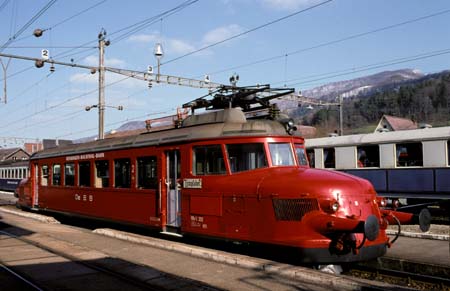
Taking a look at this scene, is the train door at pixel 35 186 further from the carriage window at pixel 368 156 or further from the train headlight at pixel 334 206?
the train headlight at pixel 334 206

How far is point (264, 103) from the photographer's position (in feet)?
37.8

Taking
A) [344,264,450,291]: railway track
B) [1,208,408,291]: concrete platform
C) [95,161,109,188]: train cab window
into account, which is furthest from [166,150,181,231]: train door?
[344,264,450,291]: railway track

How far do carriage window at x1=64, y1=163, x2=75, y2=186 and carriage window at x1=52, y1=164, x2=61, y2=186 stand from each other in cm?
67

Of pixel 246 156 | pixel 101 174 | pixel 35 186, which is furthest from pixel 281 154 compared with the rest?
pixel 35 186

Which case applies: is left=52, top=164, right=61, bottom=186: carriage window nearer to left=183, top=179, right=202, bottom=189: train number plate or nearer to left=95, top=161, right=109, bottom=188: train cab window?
left=95, top=161, right=109, bottom=188: train cab window

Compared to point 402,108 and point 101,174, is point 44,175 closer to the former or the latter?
point 101,174

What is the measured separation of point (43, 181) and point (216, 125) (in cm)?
1154

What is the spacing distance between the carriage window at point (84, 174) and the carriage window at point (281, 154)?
7739 mm

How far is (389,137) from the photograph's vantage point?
1727 centimetres

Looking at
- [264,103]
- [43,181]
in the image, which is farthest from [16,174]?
[264,103]

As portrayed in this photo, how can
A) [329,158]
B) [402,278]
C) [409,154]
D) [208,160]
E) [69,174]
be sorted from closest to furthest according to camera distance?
[402,278] → [208,160] → [69,174] → [409,154] → [329,158]

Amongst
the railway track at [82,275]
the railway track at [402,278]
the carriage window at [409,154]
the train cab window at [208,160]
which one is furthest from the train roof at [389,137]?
the railway track at [82,275]

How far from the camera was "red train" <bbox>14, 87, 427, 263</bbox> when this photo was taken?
308 inches

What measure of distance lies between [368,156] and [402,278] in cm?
965
